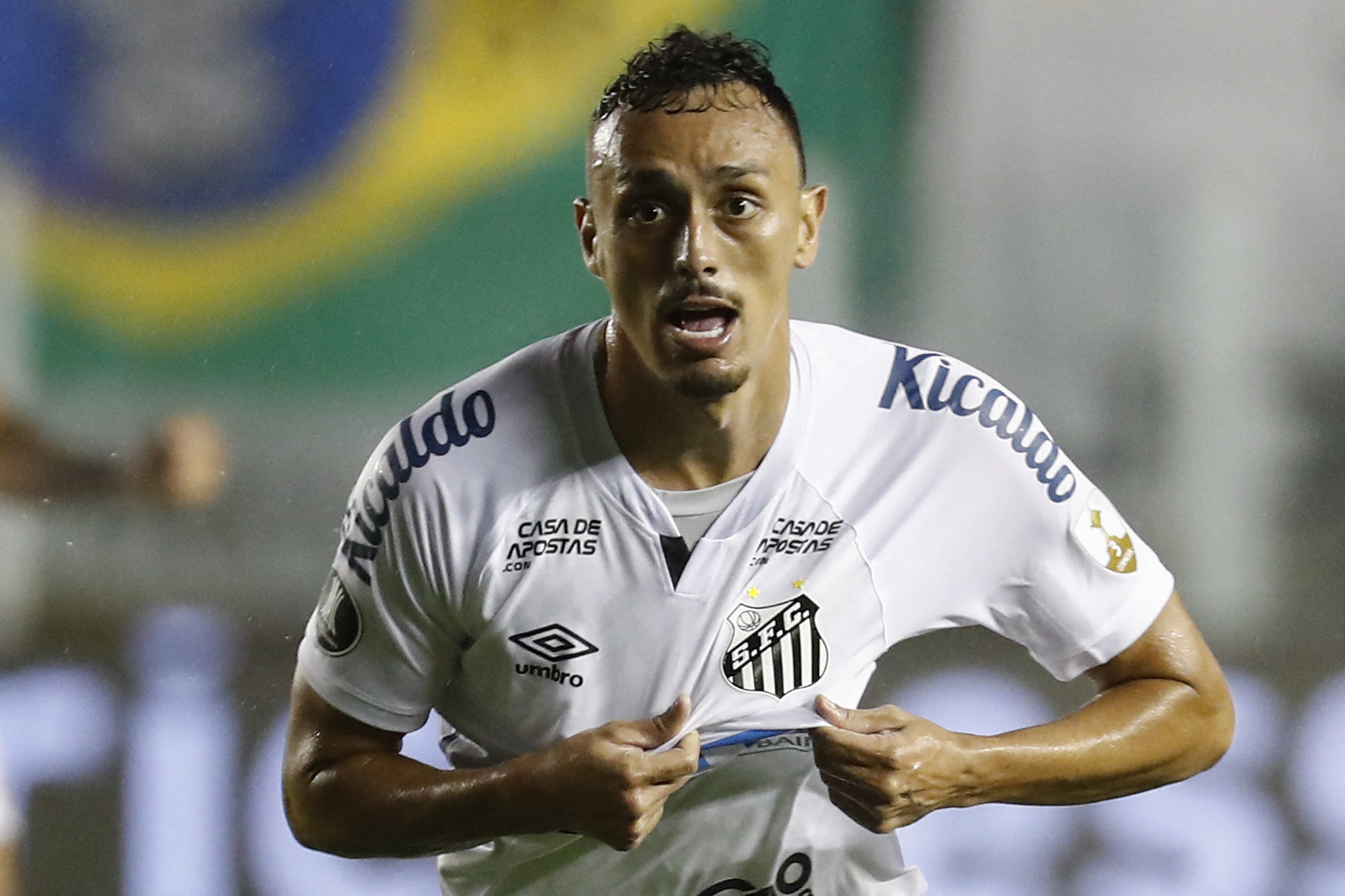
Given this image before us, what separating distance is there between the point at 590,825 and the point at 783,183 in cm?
55

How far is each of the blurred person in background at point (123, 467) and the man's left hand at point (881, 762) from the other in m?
1.05

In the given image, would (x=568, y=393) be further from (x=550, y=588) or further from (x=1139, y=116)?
(x=1139, y=116)

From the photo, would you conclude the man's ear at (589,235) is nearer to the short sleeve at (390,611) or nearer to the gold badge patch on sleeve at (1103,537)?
the short sleeve at (390,611)

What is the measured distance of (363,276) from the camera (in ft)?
6.41

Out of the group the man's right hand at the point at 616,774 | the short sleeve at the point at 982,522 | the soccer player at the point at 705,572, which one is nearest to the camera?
the man's right hand at the point at 616,774

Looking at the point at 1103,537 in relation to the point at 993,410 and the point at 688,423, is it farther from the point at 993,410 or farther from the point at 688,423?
the point at 688,423

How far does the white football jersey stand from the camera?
1.30 meters

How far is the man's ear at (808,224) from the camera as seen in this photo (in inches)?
53.7

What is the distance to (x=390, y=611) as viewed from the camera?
130 cm

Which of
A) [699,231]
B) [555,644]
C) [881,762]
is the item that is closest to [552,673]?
[555,644]

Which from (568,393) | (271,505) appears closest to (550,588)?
(568,393)

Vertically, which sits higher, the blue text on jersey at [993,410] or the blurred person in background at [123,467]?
the blue text on jersey at [993,410]

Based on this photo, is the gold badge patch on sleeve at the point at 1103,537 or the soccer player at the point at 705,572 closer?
the soccer player at the point at 705,572

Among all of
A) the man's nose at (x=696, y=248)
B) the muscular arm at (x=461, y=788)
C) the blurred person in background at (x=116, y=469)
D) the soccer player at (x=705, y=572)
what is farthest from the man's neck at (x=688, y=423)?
the blurred person in background at (x=116, y=469)
